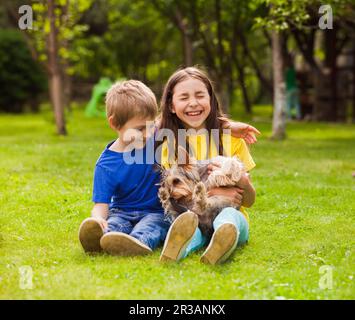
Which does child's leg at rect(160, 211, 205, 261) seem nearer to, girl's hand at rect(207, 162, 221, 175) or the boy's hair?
girl's hand at rect(207, 162, 221, 175)

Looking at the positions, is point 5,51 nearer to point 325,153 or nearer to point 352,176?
point 325,153

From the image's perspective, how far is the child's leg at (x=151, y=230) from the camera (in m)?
4.67

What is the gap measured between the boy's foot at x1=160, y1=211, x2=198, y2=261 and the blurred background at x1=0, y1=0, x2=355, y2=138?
6.13ft

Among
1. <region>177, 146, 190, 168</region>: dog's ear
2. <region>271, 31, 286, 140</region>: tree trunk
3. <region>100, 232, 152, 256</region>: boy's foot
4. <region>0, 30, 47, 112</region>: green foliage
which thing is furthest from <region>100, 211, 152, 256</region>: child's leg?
<region>0, 30, 47, 112</region>: green foliage

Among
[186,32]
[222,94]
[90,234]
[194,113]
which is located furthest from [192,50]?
[90,234]

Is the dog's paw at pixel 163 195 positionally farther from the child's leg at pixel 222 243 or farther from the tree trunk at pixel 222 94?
the tree trunk at pixel 222 94

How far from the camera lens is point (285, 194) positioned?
23.3ft

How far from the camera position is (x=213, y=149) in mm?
4906

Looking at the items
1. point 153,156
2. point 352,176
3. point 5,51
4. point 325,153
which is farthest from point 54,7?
point 5,51

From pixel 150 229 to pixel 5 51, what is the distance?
24270mm

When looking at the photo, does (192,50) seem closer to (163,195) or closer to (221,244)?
(163,195)

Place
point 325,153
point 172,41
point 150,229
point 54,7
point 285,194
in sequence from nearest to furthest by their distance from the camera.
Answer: point 150,229, point 285,194, point 325,153, point 54,7, point 172,41

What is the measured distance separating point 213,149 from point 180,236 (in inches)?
33.4
